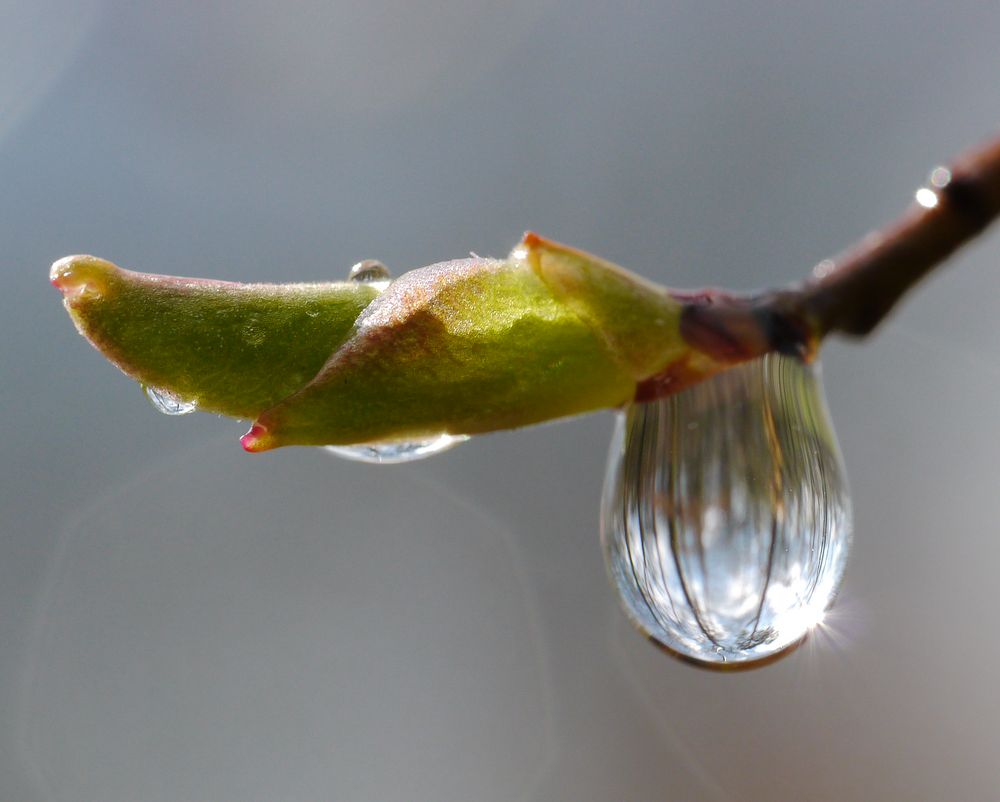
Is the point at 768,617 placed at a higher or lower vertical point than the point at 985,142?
lower

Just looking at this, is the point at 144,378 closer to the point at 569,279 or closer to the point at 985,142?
the point at 569,279

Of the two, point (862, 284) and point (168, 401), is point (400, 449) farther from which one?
point (862, 284)

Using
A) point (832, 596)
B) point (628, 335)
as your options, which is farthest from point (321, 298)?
point (832, 596)

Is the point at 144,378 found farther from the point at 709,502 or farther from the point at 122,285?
the point at 709,502

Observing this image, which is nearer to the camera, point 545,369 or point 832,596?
point 545,369

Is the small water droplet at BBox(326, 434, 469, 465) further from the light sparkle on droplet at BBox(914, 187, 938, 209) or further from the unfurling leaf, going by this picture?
the light sparkle on droplet at BBox(914, 187, 938, 209)

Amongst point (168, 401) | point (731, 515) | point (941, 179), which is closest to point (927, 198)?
point (941, 179)
